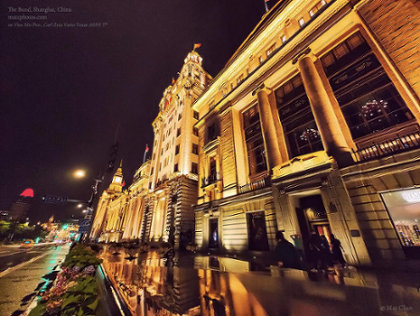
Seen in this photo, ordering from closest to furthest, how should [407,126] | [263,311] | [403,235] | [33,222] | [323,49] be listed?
[263,311], [403,235], [407,126], [323,49], [33,222]

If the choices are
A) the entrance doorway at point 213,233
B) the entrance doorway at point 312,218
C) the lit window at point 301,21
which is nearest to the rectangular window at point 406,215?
the entrance doorway at point 312,218

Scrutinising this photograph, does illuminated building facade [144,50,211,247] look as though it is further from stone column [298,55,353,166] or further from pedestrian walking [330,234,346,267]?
stone column [298,55,353,166]

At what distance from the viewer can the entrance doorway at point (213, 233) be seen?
15.5 meters

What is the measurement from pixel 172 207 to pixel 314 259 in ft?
58.4

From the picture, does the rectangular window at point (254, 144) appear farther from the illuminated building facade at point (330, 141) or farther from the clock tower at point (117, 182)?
the clock tower at point (117, 182)

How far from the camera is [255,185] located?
1370 centimetres

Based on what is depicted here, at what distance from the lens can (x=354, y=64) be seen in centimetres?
1111

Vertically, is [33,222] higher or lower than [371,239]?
higher

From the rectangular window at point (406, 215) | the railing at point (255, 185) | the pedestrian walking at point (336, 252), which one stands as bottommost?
the pedestrian walking at point (336, 252)

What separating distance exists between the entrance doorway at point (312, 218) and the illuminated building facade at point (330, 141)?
0.20 feet

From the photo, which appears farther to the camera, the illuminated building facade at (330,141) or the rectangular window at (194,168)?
the rectangular window at (194,168)

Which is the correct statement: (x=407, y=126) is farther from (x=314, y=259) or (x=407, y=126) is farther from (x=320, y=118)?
(x=314, y=259)

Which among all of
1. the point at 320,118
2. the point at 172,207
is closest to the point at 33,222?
the point at 172,207

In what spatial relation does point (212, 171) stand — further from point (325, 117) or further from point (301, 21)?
point (301, 21)
